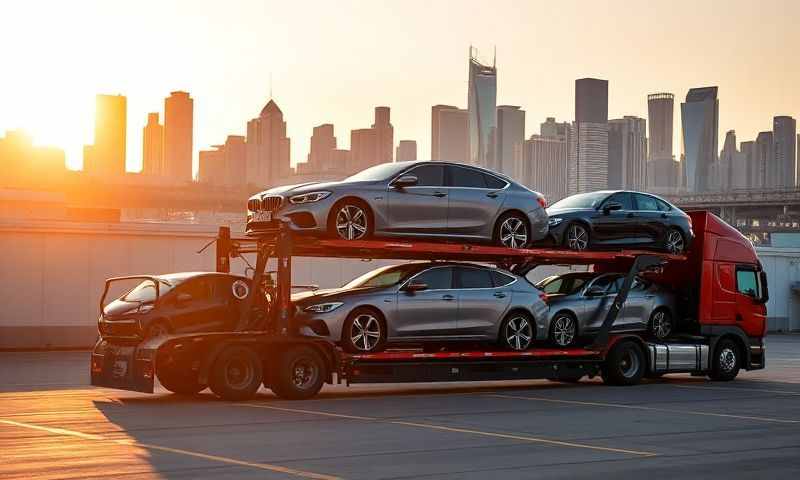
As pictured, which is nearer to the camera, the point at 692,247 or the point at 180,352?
the point at 180,352

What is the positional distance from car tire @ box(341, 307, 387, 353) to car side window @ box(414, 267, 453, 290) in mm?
1009

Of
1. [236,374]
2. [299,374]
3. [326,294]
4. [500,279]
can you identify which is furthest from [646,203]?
[236,374]

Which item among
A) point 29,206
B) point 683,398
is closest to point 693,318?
point 683,398

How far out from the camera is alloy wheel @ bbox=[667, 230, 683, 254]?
23.5 meters

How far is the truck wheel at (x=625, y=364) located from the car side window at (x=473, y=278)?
133 inches

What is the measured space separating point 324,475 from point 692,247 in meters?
14.9

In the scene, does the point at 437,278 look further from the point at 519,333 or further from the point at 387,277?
the point at 519,333

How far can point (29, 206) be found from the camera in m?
80.1

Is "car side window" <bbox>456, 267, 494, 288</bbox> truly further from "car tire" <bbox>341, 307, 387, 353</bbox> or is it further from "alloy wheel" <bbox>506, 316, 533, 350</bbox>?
"car tire" <bbox>341, 307, 387, 353</bbox>

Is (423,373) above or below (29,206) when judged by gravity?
Result: below

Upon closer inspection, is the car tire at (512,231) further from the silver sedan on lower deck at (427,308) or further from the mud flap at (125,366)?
the mud flap at (125,366)

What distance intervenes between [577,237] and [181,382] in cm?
779

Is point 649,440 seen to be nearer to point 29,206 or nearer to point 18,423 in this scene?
point 18,423

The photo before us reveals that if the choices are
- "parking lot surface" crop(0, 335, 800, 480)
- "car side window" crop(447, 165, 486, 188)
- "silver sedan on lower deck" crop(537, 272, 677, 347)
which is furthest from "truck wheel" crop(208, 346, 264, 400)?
"silver sedan on lower deck" crop(537, 272, 677, 347)
